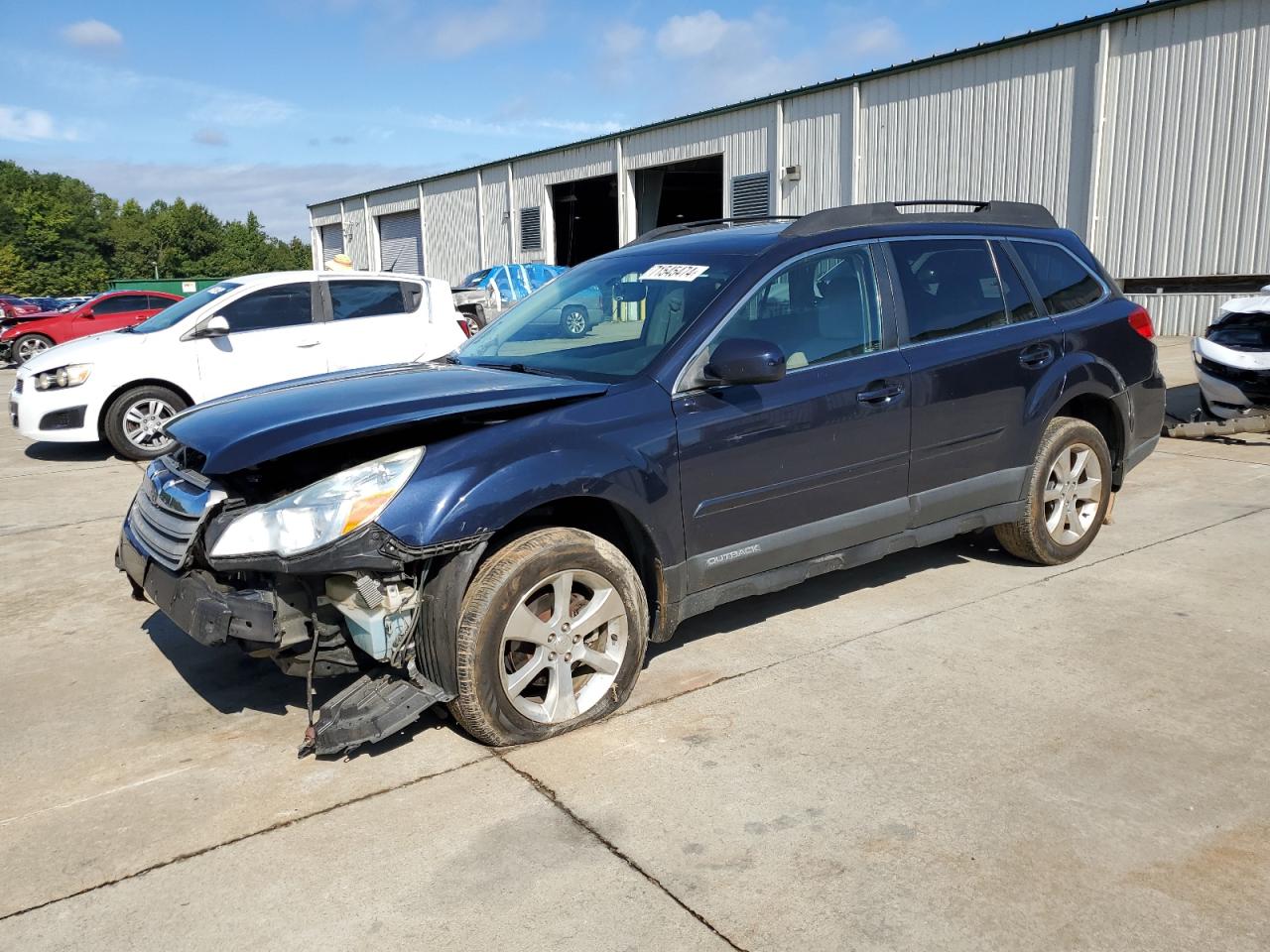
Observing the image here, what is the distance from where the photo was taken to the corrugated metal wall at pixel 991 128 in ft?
55.4

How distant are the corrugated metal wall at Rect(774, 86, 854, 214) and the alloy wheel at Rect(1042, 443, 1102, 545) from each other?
627 inches

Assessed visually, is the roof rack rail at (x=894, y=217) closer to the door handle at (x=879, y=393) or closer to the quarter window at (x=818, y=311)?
the quarter window at (x=818, y=311)

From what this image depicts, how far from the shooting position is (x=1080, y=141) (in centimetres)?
Answer: 1681

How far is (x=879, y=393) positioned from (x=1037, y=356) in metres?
1.19

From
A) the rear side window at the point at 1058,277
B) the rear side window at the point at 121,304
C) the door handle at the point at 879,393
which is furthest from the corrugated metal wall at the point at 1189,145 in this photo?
the rear side window at the point at 121,304

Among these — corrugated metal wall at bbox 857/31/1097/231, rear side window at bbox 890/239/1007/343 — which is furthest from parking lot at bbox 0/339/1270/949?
corrugated metal wall at bbox 857/31/1097/231

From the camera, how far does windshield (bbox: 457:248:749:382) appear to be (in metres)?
4.15

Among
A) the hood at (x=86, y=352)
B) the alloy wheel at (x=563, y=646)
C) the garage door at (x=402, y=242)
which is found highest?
the garage door at (x=402, y=242)

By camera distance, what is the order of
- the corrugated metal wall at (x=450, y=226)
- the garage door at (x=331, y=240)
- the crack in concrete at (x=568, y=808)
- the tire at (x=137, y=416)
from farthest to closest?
the garage door at (x=331, y=240), the corrugated metal wall at (x=450, y=226), the tire at (x=137, y=416), the crack in concrete at (x=568, y=808)

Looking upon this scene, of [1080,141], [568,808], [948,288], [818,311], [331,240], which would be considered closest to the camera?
[568,808]

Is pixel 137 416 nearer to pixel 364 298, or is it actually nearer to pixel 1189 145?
pixel 364 298

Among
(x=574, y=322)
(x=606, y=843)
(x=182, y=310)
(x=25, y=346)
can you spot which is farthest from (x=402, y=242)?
(x=606, y=843)

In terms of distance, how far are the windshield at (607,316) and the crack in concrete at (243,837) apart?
5.20 ft

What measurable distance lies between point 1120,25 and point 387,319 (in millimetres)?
12920
